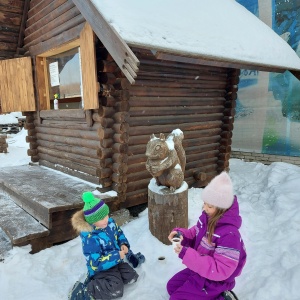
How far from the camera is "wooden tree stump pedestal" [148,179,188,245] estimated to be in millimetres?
3775

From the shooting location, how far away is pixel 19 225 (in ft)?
13.0

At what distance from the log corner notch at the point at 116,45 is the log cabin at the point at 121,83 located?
12 millimetres

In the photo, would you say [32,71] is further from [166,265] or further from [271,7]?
[271,7]

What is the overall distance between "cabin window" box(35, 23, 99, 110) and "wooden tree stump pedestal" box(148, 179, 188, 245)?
1796mm

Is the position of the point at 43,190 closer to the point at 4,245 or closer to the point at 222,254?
the point at 4,245

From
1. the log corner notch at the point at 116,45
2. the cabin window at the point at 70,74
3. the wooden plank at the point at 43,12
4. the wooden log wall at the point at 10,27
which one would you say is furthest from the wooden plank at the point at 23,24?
the log corner notch at the point at 116,45

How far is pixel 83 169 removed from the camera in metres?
5.54

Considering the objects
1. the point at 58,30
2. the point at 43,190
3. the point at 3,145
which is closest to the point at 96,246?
the point at 43,190

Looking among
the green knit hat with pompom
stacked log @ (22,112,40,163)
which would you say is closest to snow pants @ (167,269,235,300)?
the green knit hat with pompom

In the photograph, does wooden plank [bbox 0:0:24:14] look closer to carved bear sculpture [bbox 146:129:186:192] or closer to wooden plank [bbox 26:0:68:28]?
wooden plank [bbox 26:0:68:28]

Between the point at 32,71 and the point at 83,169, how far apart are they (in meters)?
2.80

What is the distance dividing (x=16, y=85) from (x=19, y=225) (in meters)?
3.88

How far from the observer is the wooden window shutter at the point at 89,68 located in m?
4.28

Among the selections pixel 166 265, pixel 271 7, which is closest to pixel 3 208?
pixel 166 265
